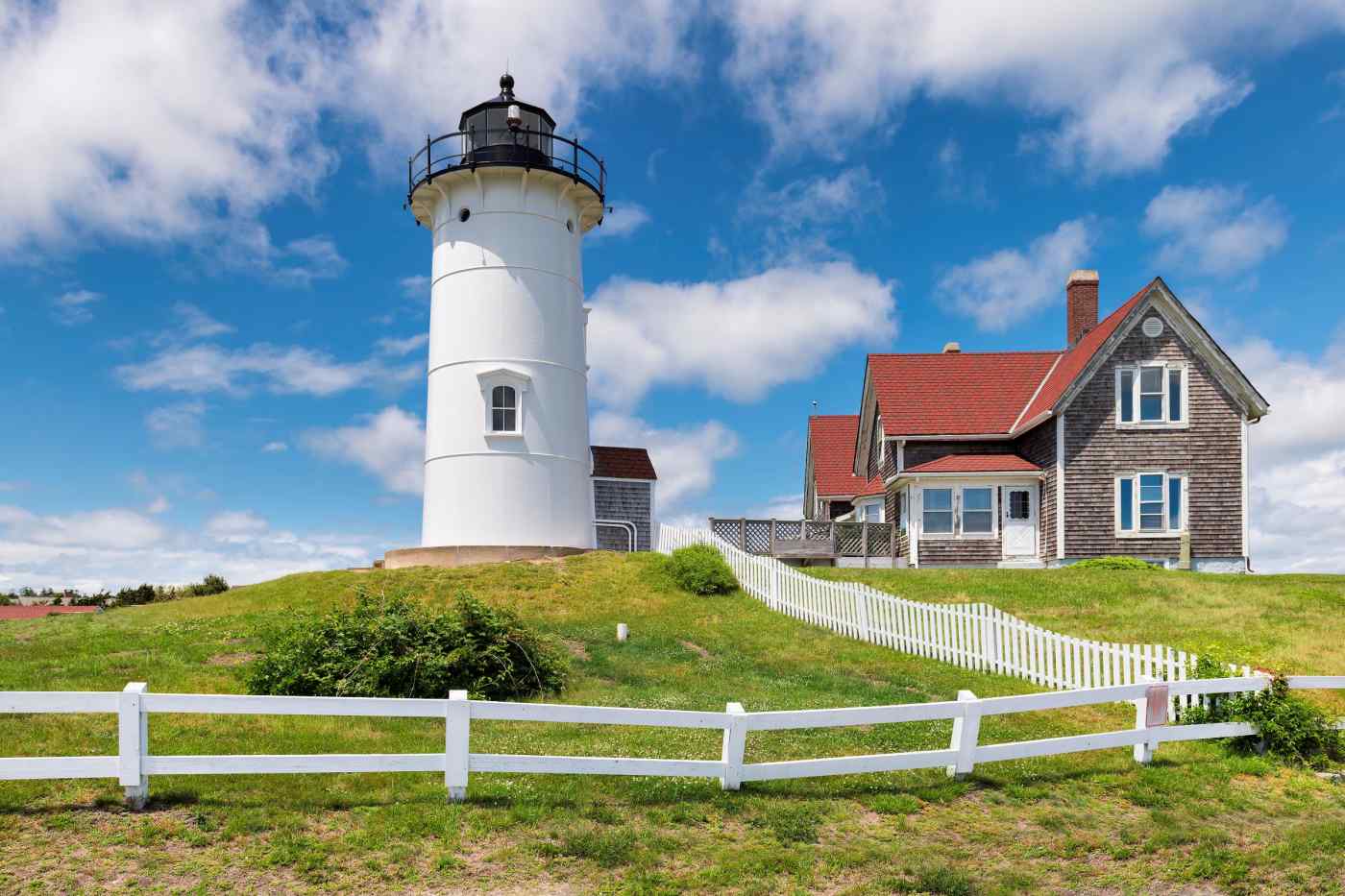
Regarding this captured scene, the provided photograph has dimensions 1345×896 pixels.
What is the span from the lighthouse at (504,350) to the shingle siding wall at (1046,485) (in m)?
12.7

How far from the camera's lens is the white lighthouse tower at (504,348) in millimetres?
27250

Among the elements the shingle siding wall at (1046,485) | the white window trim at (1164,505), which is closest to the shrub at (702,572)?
the shingle siding wall at (1046,485)

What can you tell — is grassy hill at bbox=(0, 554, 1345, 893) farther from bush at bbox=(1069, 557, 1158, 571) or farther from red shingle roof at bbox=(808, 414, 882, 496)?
red shingle roof at bbox=(808, 414, 882, 496)

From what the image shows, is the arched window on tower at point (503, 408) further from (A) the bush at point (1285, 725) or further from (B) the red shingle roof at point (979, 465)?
(A) the bush at point (1285, 725)

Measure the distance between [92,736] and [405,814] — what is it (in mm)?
4075

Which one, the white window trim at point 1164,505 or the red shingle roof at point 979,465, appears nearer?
the white window trim at point 1164,505

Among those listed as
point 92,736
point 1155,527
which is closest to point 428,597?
point 92,736

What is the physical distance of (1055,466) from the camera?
28281 millimetres

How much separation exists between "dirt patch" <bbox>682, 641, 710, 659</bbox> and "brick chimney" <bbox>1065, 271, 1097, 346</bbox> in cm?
2028

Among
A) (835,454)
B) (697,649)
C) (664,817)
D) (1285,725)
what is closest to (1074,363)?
(835,454)

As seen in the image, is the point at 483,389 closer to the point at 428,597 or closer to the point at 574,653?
the point at 428,597

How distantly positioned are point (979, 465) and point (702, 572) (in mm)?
9949

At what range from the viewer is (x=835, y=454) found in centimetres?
3972

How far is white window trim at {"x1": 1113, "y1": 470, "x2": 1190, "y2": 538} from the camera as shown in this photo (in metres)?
28.0
